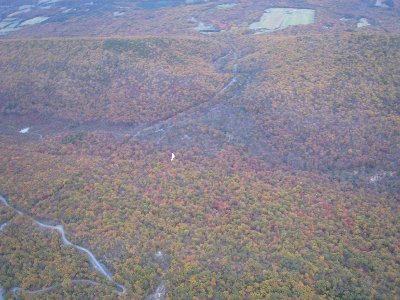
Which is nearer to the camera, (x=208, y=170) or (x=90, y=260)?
(x=90, y=260)

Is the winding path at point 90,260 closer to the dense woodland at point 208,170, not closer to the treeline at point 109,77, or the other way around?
the dense woodland at point 208,170

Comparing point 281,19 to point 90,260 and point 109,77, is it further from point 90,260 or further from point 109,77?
point 90,260

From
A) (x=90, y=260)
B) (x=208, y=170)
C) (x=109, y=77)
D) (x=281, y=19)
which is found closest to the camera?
(x=90, y=260)

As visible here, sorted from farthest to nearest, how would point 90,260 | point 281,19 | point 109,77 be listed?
point 281,19 < point 109,77 < point 90,260

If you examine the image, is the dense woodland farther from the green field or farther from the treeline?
the green field

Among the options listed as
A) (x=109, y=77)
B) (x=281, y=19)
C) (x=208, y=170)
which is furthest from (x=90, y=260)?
(x=281, y=19)

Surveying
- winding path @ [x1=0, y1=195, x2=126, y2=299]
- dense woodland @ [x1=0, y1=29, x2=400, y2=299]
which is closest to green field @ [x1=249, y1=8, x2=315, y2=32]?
dense woodland @ [x1=0, y1=29, x2=400, y2=299]

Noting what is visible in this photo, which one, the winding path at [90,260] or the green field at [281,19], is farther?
the green field at [281,19]

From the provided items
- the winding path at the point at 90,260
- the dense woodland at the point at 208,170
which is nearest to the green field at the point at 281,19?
the dense woodland at the point at 208,170

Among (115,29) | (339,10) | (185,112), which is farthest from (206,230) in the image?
(339,10)
